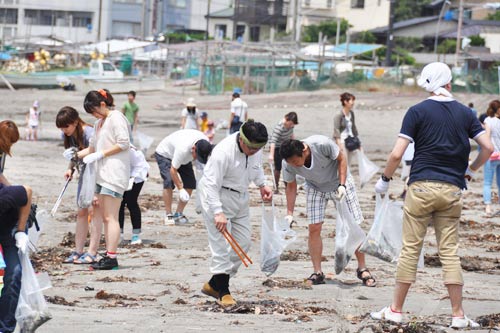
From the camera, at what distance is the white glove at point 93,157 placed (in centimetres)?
1003

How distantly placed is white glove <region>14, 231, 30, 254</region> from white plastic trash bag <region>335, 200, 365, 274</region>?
11.8 ft

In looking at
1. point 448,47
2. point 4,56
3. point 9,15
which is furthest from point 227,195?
point 9,15

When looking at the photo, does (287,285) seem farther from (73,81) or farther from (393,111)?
(73,81)

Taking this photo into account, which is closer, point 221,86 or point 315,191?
point 315,191

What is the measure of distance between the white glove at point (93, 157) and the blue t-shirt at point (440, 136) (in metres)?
3.49

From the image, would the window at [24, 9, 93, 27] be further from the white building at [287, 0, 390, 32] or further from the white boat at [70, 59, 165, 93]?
the white boat at [70, 59, 165, 93]

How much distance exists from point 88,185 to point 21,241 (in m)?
3.36

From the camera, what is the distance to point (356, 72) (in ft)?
164

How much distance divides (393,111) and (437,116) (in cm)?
3106

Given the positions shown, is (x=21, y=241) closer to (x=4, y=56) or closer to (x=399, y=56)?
(x=4, y=56)

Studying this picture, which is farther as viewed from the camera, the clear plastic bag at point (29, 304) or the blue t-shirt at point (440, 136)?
the blue t-shirt at point (440, 136)

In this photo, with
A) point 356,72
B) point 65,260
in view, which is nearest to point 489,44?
point 356,72

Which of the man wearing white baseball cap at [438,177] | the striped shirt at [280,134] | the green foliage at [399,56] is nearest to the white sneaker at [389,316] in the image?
the man wearing white baseball cap at [438,177]

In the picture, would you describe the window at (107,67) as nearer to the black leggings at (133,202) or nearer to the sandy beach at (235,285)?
the sandy beach at (235,285)
